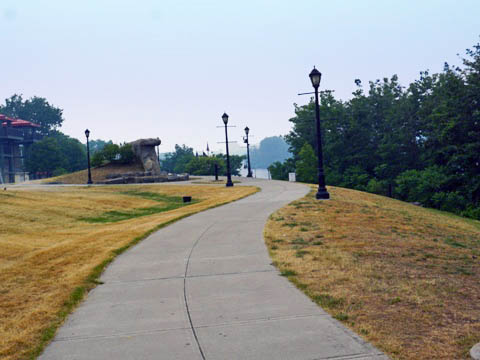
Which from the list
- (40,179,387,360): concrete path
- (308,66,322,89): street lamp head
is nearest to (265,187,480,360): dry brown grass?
(40,179,387,360): concrete path

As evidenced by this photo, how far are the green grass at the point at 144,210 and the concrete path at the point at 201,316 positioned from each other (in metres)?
12.1

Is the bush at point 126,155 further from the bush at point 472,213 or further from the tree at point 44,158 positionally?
the bush at point 472,213

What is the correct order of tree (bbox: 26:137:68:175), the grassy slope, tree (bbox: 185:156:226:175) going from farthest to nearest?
tree (bbox: 26:137:68:175) → tree (bbox: 185:156:226:175) → the grassy slope

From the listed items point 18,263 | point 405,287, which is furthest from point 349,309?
point 18,263

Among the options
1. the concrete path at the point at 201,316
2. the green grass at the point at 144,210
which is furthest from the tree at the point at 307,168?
the concrete path at the point at 201,316

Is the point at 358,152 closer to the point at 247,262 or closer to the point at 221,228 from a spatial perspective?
the point at 221,228

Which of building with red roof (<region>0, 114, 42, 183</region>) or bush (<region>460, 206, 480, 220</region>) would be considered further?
building with red roof (<region>0, 114, 42, 183</region>)

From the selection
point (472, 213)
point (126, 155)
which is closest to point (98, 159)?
point (126, 155)

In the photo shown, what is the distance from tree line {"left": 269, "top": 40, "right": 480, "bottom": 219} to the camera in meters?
40.2

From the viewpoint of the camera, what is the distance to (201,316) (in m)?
6.22

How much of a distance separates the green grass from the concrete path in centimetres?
1207

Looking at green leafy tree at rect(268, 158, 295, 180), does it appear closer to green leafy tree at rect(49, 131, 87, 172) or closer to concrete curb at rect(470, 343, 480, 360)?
green leafy tree at rect(49, 131, 87, 172)

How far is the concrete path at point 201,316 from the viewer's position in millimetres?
5043

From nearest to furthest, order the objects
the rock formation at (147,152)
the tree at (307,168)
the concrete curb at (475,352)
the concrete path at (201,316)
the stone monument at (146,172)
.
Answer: the concrete curb at (475,352) < the concrete path at (201,316) < the stone monument at (146,172) < the rock formation at (147,152) < the tree at (307,168)
